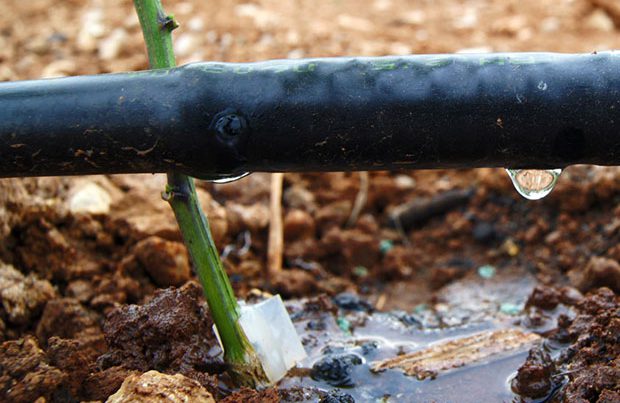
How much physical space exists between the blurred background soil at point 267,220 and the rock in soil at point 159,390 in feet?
0.40

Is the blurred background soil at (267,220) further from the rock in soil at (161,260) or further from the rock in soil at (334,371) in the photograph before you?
the rock in soil at (334,371)

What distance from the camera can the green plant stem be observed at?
4.98 feet

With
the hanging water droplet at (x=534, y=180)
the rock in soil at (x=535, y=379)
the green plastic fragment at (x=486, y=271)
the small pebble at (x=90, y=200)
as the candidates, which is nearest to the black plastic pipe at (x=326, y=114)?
the hanging water droplet at (x=534, y=180)

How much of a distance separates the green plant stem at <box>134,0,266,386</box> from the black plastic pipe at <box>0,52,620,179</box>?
0.43 feet

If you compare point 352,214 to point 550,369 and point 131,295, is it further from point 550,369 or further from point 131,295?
point 550,369

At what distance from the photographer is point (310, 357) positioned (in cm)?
181

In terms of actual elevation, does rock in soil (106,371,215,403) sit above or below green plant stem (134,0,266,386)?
below

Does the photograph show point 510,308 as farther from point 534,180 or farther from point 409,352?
point 534,180

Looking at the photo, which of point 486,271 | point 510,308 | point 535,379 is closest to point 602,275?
point 510,308

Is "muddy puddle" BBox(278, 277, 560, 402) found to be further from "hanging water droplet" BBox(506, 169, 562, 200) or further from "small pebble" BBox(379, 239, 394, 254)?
"small pebble" BBox(379, 239, 394, 254)

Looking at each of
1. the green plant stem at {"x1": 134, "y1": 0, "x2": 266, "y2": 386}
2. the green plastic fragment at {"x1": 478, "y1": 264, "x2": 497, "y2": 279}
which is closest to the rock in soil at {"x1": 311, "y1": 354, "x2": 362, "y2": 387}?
the green plant stem at {"x1": 134, "y1": 0, "x2": 266, "y2": 386}

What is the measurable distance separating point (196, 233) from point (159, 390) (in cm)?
32

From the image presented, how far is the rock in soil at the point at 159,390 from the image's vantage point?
1.36 meters

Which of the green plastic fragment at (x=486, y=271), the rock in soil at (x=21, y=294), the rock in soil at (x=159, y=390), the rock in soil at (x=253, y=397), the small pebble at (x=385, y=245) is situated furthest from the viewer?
the small pebble at (x=385, y=245)
